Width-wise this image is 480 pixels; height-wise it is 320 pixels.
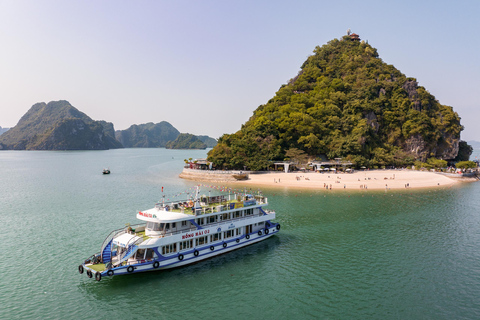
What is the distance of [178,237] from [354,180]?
6792cm

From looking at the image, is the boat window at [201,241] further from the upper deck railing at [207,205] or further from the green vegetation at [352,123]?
the green vegetation at [352,123]

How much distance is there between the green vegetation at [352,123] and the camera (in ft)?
339

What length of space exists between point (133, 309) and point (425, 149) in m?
130

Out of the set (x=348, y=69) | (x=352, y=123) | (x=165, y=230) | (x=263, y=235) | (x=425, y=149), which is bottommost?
(x=263, y=235)

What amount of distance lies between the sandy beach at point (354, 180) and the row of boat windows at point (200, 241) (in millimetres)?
47186

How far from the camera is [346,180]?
8288 centimetres

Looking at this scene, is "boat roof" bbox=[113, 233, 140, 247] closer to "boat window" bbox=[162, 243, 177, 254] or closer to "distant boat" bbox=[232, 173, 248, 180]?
"boat window" bbox=[162, 243, 177, 254]

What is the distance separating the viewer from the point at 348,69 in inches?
5709

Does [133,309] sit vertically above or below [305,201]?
below

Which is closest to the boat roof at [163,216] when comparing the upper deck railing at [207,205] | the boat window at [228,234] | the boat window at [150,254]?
the upper deck railing at [207,205]

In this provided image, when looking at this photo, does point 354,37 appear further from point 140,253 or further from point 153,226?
point 140,253

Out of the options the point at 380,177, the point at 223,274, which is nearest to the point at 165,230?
the point at 223,274

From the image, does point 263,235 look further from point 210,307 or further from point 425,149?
point 425,149

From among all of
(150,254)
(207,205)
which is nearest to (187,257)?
(150,254)
